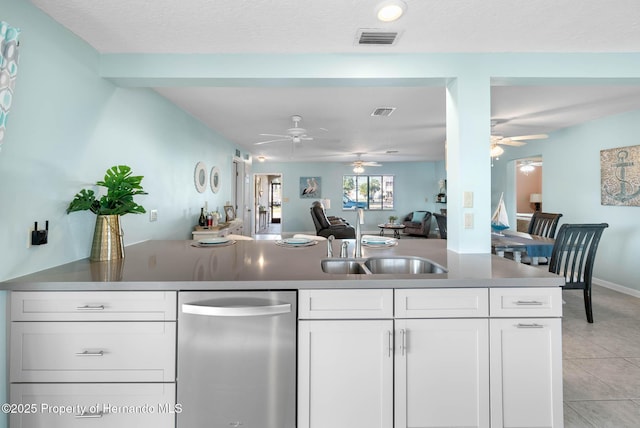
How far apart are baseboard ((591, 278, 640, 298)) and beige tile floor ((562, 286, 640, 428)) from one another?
35 cm

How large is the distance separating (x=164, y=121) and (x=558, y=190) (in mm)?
6053

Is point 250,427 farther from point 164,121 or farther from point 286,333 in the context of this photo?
point 164,121

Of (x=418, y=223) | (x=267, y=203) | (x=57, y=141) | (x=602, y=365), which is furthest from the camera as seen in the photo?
(x=267, y=203)

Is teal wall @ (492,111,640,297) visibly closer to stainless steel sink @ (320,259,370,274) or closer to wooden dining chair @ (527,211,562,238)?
wooden dining chair @ (527,211,562,238)

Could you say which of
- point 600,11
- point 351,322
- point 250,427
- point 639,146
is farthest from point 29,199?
point 639,146

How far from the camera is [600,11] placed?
1.77 m

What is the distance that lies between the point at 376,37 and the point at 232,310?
1.80 meters

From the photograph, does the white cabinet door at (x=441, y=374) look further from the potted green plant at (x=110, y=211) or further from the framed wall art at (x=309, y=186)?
the framed wall art at (x=309, y=186)

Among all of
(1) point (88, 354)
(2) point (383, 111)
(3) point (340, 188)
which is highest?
(2) point (383, 111)

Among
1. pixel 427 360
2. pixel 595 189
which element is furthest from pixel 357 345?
pixel 595 189

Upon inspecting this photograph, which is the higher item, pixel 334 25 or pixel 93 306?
pixel 334 25

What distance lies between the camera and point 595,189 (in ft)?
15.7

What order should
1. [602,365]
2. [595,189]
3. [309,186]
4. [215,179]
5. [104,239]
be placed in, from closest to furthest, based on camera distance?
[104,239] → [602,365] → [595,189] → [215,179] → [309,186]

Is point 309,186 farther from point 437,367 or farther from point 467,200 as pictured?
point 437,367
